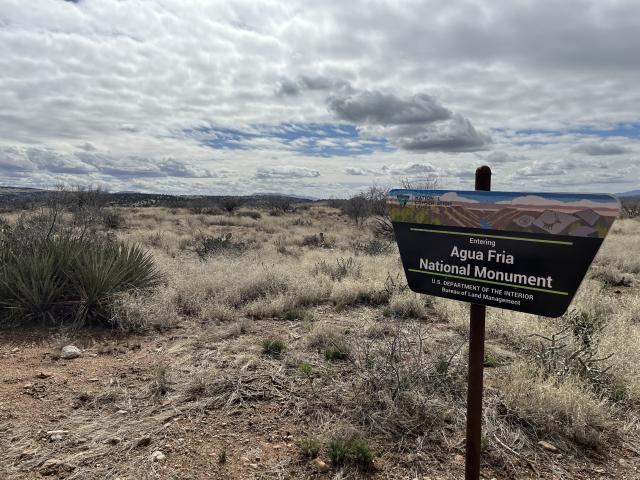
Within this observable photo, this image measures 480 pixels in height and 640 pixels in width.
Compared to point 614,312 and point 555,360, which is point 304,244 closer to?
point 614,312

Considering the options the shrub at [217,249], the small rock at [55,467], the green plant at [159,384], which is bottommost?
the small rock at [55,467]

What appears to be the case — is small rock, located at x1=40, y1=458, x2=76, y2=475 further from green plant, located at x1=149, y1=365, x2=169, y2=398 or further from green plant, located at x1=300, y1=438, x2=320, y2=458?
green plant, located at x1=300, y1=438, x2=320, y2=458

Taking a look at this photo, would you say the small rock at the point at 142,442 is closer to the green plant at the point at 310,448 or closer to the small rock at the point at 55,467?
the small rock at the point at 55,467

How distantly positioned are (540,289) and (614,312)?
20.2 ft

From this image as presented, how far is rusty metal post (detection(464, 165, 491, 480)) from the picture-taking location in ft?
8.56

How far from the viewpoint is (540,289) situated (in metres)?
2.32

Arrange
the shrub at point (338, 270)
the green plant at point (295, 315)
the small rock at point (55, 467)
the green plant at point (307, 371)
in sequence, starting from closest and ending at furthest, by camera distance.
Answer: the small rock at point (55, 467)
the green plant at point (307, 371)
the green plant at point (295, 315)
the shrub at point (338, 270)

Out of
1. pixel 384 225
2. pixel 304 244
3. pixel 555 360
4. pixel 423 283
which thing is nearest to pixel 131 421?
pixel 423 283

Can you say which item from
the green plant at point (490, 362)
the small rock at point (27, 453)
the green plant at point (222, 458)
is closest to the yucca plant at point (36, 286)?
the small rock at point (27, 453)

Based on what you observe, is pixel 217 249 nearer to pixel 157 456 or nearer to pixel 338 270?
pixel 338 270

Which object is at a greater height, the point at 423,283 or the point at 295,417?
the point at 423,283

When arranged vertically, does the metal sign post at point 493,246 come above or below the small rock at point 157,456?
above

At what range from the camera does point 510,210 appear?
2.38 metres

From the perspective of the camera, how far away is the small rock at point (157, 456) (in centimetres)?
336
